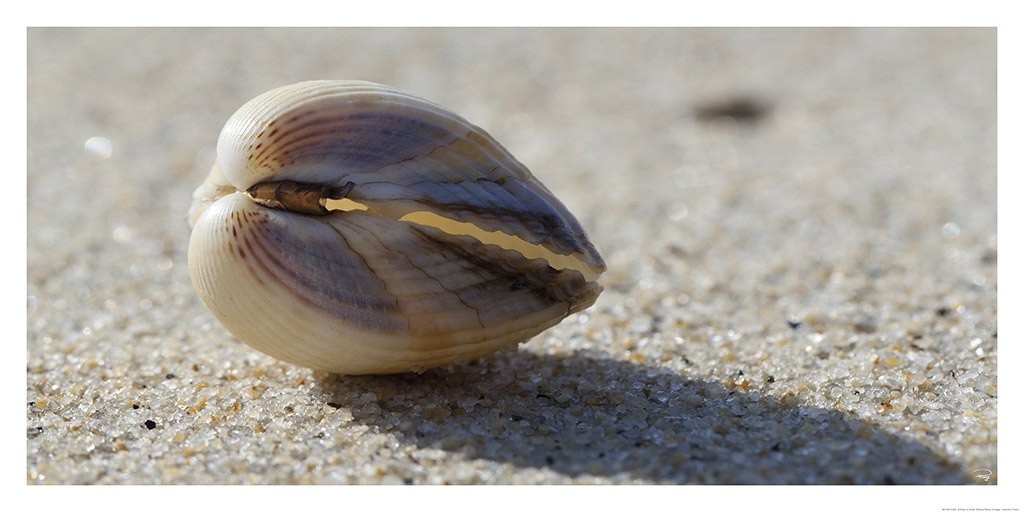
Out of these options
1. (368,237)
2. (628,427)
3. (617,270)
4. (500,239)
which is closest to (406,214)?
(368,237)

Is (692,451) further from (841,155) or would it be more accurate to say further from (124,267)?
(841,155)

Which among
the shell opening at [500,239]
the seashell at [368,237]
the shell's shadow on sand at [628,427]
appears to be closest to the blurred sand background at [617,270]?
the shell's shadow on sand at [628,427]

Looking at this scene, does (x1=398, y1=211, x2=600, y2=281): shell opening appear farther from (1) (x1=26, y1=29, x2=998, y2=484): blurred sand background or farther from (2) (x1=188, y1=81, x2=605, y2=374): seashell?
(1) (x1=26, y1=29, x2=998, y2=484): blurred sand background

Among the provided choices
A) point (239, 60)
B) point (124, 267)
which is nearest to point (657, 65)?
point (239, 60)

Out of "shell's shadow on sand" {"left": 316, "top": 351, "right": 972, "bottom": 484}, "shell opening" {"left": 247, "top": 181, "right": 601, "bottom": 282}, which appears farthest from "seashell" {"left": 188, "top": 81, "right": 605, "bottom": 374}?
"shell's shadow on sand" {"left": 316, "top": 351, "right": 972, "bottom": 484}

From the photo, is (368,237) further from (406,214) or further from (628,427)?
(628,427)

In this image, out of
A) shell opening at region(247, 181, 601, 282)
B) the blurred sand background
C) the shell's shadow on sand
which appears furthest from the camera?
shell opening at region(247, 181, 601, 282)

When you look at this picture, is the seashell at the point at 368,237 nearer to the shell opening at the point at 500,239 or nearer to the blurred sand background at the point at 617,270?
the shell opening at the point at 500,239
